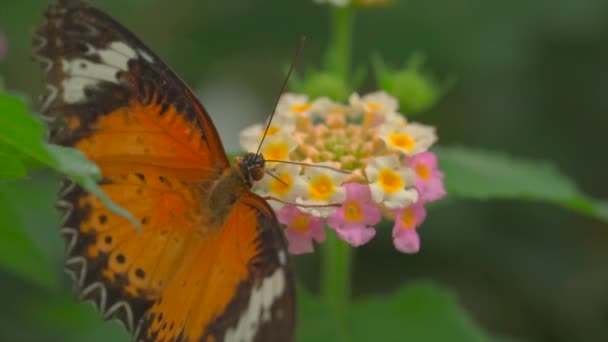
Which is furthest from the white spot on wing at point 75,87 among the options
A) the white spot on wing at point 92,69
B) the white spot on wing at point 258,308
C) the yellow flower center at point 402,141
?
the yellow flower center at point 402,141

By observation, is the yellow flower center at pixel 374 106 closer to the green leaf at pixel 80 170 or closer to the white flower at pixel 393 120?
the white flower at pixel 393 120

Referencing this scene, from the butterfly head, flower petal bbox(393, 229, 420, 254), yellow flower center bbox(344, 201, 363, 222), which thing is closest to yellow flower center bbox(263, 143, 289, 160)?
the butterfly head

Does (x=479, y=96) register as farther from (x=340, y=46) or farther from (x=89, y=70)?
(x=89, y=70)

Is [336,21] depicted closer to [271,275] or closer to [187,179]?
[187,179]

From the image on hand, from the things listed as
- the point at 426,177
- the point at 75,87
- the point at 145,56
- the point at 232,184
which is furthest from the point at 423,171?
the point at 75,87

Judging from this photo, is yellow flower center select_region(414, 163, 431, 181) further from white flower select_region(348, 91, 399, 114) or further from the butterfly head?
the butterfly head
